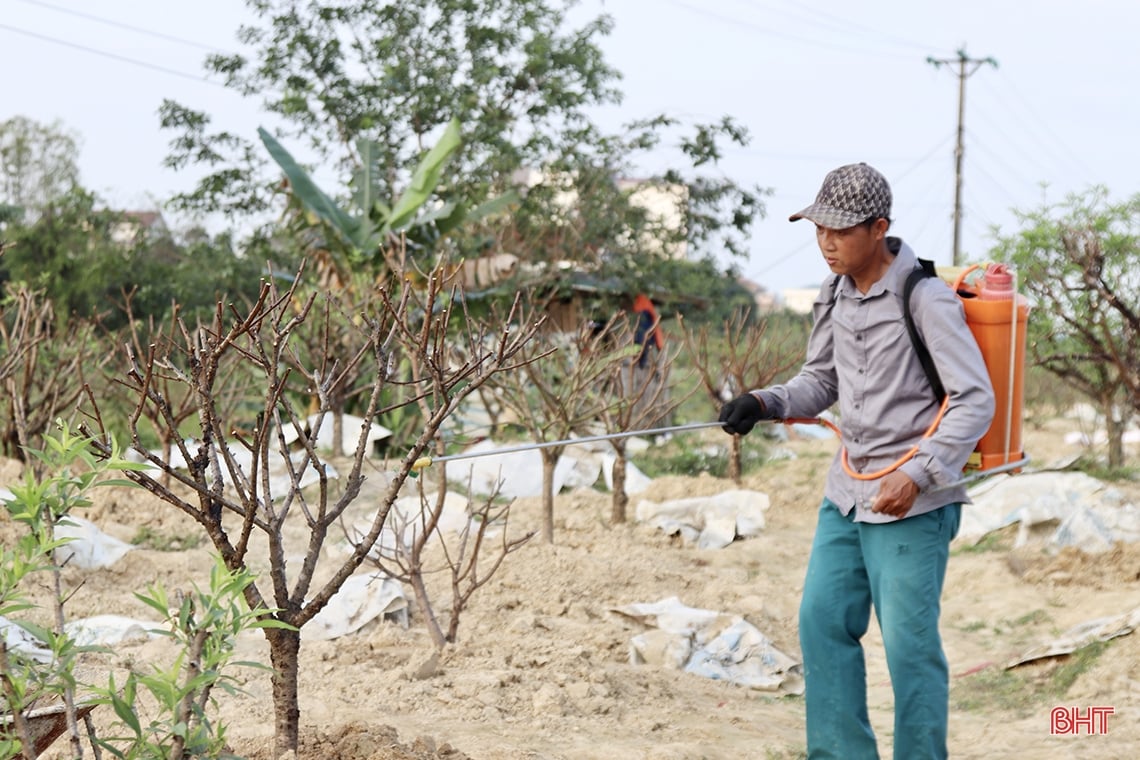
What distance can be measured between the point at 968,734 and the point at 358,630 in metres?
2.60

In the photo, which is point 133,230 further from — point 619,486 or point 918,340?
point 918,340

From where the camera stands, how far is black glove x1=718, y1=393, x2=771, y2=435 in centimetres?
359

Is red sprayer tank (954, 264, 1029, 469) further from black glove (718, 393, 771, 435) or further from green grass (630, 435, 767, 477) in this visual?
green grass (630, 435, 767, 477)

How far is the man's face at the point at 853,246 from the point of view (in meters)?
3.28

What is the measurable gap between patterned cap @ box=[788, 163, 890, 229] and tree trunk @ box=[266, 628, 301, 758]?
5.75 feet

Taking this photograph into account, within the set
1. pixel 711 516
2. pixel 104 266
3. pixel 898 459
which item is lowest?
pixel 711 516

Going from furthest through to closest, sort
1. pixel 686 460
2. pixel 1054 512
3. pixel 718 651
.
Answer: pixel 686 460
pixel 1054 512
pixel 718 651

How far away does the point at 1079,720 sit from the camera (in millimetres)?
4484

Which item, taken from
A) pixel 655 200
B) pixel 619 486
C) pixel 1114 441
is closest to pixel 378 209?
pixel 619 486

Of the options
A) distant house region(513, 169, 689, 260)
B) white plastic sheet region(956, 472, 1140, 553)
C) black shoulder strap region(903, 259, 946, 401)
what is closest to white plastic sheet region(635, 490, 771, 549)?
white plastic sheet region(956, 472, 1140, 553)

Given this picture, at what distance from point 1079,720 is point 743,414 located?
2.02 m

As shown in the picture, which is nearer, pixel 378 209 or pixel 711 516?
pixel 711 516

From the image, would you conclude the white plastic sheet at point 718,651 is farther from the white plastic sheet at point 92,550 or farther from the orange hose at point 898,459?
the white plastic sheet at point 92,550

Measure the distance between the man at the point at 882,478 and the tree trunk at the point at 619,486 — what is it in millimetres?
4946
